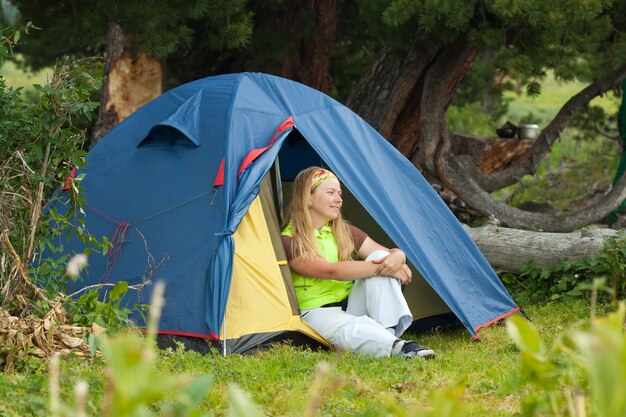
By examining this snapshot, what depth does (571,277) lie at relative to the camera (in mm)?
6633

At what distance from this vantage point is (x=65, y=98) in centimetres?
475

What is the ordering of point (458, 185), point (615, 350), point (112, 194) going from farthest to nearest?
point (458, 185) < point (112, 194) < point (615, 350)

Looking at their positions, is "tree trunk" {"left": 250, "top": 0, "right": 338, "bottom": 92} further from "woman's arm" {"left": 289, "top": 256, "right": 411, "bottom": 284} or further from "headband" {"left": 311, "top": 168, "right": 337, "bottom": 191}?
"woman's arm" {"left": 289, "top": 256, "right": 411, "bottom": 284}

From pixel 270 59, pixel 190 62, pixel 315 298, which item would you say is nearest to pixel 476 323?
pixel 315 298

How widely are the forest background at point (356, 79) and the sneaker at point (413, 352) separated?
0.21 metres

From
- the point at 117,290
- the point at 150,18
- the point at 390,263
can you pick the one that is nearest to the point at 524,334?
the point at 117,290

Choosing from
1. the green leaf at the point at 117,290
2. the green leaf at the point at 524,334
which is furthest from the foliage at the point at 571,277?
the green leaf at the point at 524,334

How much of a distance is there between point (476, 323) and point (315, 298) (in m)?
0.95

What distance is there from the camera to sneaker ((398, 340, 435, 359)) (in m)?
5.05

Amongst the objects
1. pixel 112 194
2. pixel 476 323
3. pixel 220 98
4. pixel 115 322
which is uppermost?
pixel 220 98

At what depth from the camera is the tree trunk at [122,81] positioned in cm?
788

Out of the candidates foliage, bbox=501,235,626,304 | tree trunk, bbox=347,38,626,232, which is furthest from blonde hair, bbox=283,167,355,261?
tree trunk, bbox=347,38,626,232

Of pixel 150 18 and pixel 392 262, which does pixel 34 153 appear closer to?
pixel 392 262

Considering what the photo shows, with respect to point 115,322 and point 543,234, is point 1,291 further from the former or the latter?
point 543,234
